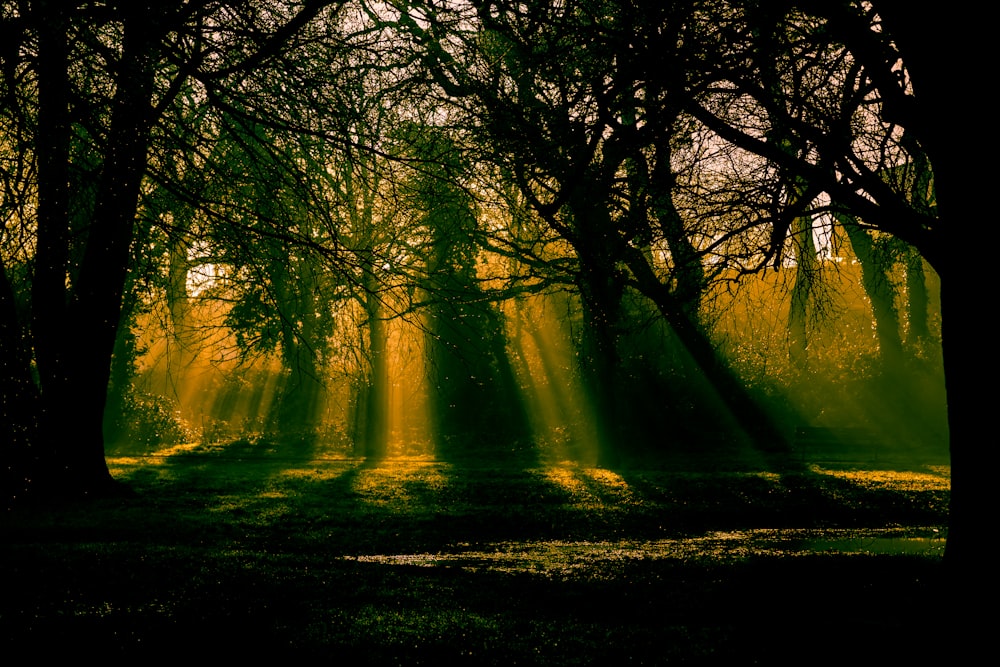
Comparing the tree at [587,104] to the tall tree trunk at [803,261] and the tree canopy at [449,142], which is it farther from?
the tall tree trunk at [803,261]

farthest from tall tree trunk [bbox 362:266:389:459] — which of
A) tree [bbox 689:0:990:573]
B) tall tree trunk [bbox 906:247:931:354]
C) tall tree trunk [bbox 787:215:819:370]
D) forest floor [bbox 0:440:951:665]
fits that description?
tree [bbox 689:0:990:573]

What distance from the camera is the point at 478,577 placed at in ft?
20.1

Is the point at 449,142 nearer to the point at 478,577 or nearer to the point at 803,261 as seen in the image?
the point at 803,261

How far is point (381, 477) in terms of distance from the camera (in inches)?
563

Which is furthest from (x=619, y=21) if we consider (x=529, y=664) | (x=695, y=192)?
(x=529, y=664)

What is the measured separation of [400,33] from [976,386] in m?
5.55

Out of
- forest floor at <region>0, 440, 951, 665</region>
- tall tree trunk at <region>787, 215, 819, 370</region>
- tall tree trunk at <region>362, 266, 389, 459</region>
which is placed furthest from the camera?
tall tree trunk at <region>362, 266, 389, 459</region>

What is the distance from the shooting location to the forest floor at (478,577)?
422cm

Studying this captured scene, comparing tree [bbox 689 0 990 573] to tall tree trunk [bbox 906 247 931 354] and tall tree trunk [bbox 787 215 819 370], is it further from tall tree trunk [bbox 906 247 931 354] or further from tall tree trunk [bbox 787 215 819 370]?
tall tree trunk [bbox 906 247 931 354]

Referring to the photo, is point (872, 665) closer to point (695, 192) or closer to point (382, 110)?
point (695, 192)

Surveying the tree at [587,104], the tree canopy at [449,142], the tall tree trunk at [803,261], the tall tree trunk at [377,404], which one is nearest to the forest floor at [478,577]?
the tree canopy at [449,142]

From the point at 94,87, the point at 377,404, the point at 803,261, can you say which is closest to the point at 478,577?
the point at 803,261

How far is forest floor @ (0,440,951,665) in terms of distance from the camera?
422 centimetres

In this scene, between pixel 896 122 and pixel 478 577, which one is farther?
pixel 478 577
